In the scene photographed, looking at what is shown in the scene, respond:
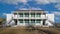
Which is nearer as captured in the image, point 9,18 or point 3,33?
point 3,33

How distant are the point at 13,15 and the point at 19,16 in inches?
70.7

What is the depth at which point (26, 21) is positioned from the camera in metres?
48.5

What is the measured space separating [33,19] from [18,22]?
13.2ft

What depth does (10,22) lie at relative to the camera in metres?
49.8

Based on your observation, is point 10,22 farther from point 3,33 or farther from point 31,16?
point 3,33

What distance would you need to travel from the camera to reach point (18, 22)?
160ft

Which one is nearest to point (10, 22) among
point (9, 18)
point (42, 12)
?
point (9, 18)

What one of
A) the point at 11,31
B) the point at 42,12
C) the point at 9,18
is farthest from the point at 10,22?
the point at 11,31

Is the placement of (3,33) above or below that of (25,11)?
below

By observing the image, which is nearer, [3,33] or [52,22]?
[3,33]

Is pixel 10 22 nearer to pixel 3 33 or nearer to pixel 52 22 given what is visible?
pixel 52 22

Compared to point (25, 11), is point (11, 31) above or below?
below

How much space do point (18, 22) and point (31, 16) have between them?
3714 millimetres

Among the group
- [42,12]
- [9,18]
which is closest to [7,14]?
[9,18]
